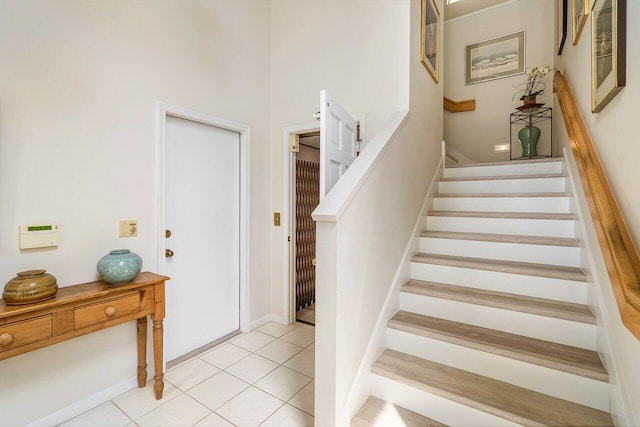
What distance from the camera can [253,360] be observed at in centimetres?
244

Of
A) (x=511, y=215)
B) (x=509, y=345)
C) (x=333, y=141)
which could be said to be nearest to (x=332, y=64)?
(x=333, y=141)

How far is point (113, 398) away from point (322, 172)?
2.07 m

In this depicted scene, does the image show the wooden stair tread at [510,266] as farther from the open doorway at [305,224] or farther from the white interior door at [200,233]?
the white interior door at [200,233]

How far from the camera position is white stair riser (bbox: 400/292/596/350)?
Answer: 1.55 metres

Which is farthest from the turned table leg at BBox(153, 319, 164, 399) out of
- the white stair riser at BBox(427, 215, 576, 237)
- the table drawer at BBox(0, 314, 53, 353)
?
the white stair riser at BBox(427, 215, 576, 237)

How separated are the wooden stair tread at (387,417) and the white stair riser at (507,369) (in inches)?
12.8

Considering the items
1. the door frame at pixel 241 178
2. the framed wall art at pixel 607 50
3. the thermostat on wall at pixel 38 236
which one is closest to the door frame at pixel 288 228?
the door frame at pixel 241 178

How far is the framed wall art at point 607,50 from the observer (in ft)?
4.00

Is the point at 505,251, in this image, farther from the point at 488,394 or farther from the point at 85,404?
the point at 85,404

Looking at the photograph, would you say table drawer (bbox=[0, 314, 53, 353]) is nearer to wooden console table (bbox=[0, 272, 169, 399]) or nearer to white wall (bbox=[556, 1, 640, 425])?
wooden console table (bbox=[0, 272, 169, 399])

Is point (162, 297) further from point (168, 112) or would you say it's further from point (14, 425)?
point (168, 112)

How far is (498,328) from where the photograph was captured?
1.75 meters

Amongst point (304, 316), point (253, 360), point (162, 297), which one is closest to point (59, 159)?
point (162, 297)

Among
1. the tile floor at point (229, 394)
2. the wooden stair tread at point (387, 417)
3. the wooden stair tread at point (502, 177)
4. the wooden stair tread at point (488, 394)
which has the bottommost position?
the tile floor at point (229, 394)
